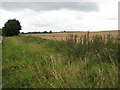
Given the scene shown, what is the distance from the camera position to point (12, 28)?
66625mm

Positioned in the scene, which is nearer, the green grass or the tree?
the green grass

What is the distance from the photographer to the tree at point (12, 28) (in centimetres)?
6688

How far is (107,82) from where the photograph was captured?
288cm

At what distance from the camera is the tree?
66.9 meters

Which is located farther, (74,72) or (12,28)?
(12,28)

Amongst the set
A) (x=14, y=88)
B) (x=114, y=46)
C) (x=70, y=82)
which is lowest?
(x=14, y=88)

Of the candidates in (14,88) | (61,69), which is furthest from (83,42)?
(14,88)

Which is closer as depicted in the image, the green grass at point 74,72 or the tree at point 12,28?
the green grass at point 74,72

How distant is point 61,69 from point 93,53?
1891 millimetres

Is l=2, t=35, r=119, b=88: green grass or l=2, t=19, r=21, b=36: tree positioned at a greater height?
l=2, t=19, r=21, b=36: tree

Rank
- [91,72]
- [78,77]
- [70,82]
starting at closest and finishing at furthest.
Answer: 1. [70,82]
2. [78,77]
3. [91,72]

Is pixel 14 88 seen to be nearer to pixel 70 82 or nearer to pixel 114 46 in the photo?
pixel 70 82

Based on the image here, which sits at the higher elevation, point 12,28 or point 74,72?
point 12,28

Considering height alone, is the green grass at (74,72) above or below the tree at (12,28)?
below
